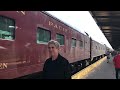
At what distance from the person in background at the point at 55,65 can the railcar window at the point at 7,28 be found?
87.3 inches

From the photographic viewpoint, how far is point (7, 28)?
20.9ft

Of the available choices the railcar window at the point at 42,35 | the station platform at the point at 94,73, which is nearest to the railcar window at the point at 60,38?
the railcar window at the point at 42,35

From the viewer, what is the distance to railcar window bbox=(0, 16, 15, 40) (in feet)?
20.0

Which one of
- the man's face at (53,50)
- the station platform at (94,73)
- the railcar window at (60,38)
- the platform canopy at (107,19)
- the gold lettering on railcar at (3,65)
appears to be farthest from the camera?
the platform canopy at (107,19)

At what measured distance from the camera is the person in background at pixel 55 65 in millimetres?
4008

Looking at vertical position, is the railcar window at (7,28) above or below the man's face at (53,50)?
above

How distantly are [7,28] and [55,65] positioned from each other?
8.66 feet

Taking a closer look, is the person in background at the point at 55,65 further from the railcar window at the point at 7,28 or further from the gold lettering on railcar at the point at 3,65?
the railcar window at the point at 7,28

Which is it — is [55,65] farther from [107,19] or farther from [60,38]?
[107,19]

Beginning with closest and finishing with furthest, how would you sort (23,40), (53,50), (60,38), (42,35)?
(53,50) → (23,40) → (42,35) → (60,38)

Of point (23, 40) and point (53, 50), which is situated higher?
point (23, 40)

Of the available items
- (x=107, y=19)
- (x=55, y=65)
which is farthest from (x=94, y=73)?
(x=107, y=19)
